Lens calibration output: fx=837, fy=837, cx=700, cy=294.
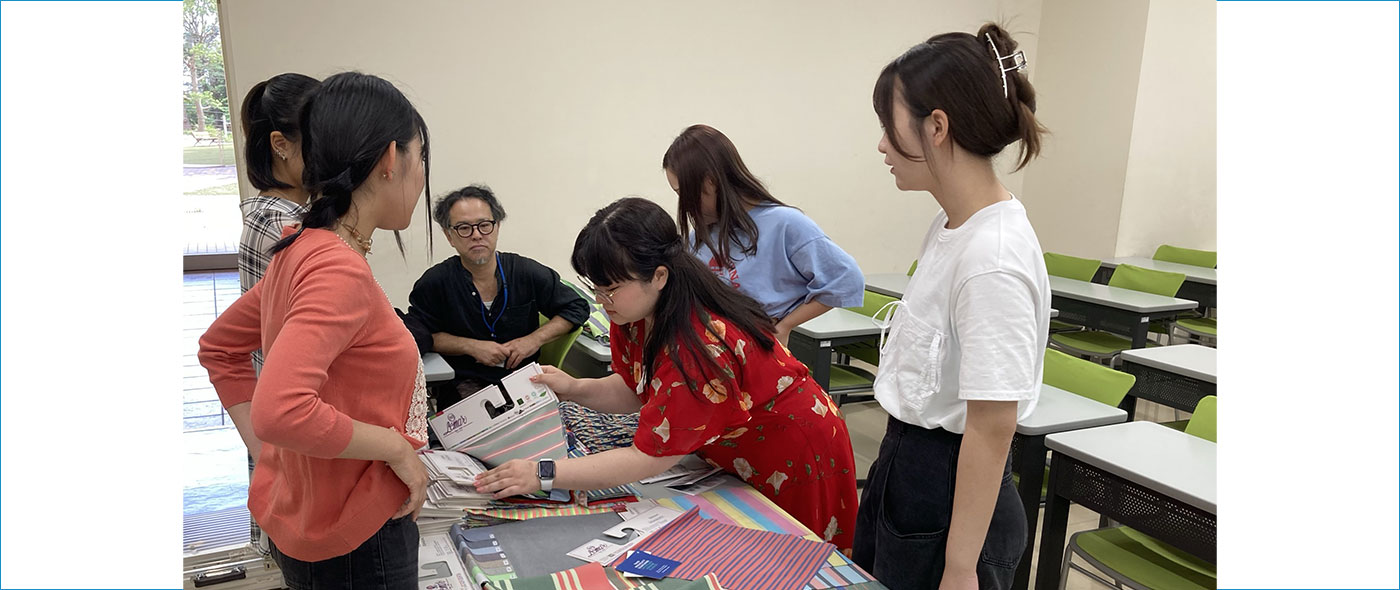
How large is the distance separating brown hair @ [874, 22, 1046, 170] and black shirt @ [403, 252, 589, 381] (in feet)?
7.36

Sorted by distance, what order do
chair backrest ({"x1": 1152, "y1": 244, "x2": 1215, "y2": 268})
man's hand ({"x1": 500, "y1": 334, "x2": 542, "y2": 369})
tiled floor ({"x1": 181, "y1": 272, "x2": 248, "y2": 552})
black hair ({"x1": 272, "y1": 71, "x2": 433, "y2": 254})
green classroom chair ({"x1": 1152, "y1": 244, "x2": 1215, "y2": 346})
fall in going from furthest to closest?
chair backrest ({"x1": 1152, "y1": 244, "x2": 1215, "y2": 268})
green classroom chair ({"x1": 1152, "y1": 244, "x2": 1215, "y2": 346})
man's hand ({"x1": 500, "y1": 334, "x2": 542, "y2": 369})
tiled floor ({"x1": 181, "y1": 272, "x2": 248, "y2": 552})
black hair ({"x1": 272, "y1": 71, "x2": 433, "y2": 254})

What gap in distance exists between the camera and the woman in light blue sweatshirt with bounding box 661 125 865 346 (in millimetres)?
2496

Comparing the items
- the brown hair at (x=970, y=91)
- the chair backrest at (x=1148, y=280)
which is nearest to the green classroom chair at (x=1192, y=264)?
the chair backrest at (x=1148, y=280)

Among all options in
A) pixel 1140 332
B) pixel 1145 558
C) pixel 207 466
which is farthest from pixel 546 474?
pixel 1140 332

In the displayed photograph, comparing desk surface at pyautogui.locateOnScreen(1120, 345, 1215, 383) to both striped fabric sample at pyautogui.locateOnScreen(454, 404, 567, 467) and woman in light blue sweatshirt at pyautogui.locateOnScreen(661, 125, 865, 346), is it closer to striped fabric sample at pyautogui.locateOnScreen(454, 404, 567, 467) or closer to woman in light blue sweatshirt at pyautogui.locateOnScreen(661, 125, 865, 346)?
woman in light blue sweatshirt at pyautogui.locateOnScreen(661, 125, 865, 346)

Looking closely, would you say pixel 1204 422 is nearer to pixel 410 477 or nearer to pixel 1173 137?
pixel 410 477

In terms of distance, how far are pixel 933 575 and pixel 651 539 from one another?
0.46 m

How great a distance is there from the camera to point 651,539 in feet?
4.67

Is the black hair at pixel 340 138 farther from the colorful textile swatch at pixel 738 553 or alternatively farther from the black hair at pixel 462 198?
the black hair at pixel 462 198

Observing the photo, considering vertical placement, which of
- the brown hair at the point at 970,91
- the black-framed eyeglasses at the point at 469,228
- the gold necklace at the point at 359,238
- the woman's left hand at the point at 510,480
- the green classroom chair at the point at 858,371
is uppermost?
the brown hair at the point at 970,91

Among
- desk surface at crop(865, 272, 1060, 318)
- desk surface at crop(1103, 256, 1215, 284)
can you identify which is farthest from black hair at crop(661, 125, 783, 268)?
desk surface at crop(1103, 256, 1215, 284)

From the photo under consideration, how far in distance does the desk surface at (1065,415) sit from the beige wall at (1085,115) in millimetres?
4162

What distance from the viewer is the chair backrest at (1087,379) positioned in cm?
254
